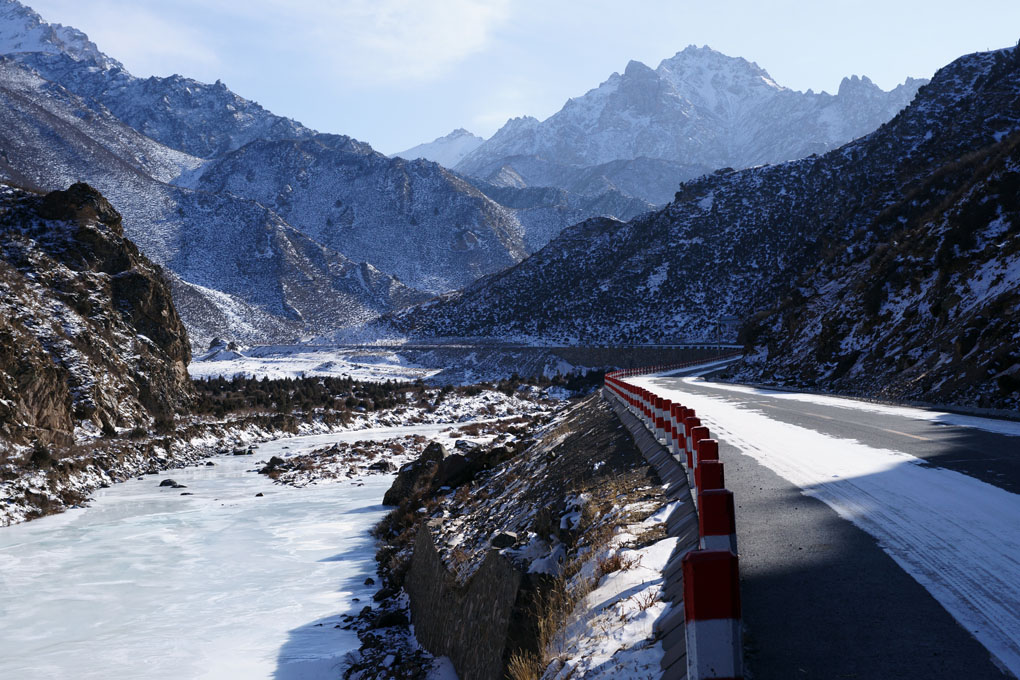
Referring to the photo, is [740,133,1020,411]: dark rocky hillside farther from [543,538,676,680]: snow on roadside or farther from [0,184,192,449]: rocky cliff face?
[0,184,192,449]: rocky cliff face

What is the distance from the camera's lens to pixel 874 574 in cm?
576

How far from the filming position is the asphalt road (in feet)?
14.2

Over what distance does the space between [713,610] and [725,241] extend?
106258mm

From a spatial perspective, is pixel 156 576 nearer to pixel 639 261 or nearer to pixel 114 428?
pixel 114 428

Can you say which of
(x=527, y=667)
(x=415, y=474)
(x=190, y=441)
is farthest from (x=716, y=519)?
(x=190, y=441)

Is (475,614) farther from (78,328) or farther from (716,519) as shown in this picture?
(78,328)

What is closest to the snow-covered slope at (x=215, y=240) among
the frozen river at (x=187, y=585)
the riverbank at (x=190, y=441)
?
the riverbank at (x=190, y=441)

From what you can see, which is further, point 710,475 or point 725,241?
point 725,241

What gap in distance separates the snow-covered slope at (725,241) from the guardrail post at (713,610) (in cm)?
5988

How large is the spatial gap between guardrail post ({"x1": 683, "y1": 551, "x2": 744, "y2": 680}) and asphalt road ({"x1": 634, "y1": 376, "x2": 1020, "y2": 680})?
31.8 inches

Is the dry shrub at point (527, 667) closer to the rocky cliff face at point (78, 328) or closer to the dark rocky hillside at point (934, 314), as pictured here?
the dark rocky hillside at point (934, 314)

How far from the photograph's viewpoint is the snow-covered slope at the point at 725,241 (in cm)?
6281

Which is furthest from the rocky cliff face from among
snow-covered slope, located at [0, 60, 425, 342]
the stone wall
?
snow-covered slope, located at [0, 60, 425, 342]

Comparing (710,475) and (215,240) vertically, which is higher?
(215,240)
